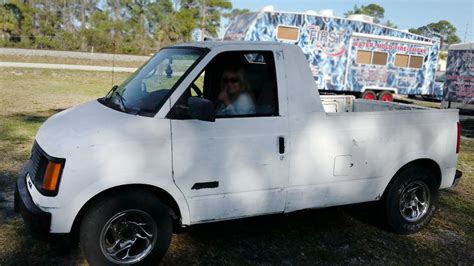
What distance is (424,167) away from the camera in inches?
188

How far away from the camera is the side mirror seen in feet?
11.3

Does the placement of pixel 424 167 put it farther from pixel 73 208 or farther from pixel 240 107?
pixel 73 208

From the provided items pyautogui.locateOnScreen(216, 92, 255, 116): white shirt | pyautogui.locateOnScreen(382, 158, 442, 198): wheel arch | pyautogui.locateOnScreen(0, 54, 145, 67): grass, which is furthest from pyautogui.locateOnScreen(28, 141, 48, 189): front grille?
pyautogui.locateOnScreen(0, 54, 145, 67): grass

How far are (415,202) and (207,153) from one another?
8.35 feet

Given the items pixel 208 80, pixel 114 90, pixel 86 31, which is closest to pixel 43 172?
pixel 114 90

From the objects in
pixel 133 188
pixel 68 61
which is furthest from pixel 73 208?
pixel 68 61

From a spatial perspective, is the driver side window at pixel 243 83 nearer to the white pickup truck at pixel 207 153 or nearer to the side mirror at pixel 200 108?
the white pickup truck at pixel 207 153

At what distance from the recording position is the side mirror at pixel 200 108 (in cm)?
345

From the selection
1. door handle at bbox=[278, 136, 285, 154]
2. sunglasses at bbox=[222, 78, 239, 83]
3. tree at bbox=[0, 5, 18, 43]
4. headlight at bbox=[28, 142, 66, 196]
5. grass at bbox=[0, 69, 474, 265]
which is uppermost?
tree at bbox=[0, 5, 18, 43]

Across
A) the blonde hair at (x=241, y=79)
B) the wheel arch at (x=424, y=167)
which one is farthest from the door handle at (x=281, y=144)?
the wheel arch at (x=424, y=167)

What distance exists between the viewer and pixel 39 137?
373 cm

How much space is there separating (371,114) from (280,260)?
1.64 meters

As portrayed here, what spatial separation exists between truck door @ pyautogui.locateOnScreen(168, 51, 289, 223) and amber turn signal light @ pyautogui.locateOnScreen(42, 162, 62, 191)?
2.81 feet

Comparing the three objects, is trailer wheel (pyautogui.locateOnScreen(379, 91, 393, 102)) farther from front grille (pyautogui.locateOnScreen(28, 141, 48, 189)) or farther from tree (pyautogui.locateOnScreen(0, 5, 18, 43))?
tree (pyautogui.locateOnScreen(0, 5, 18, 43))
